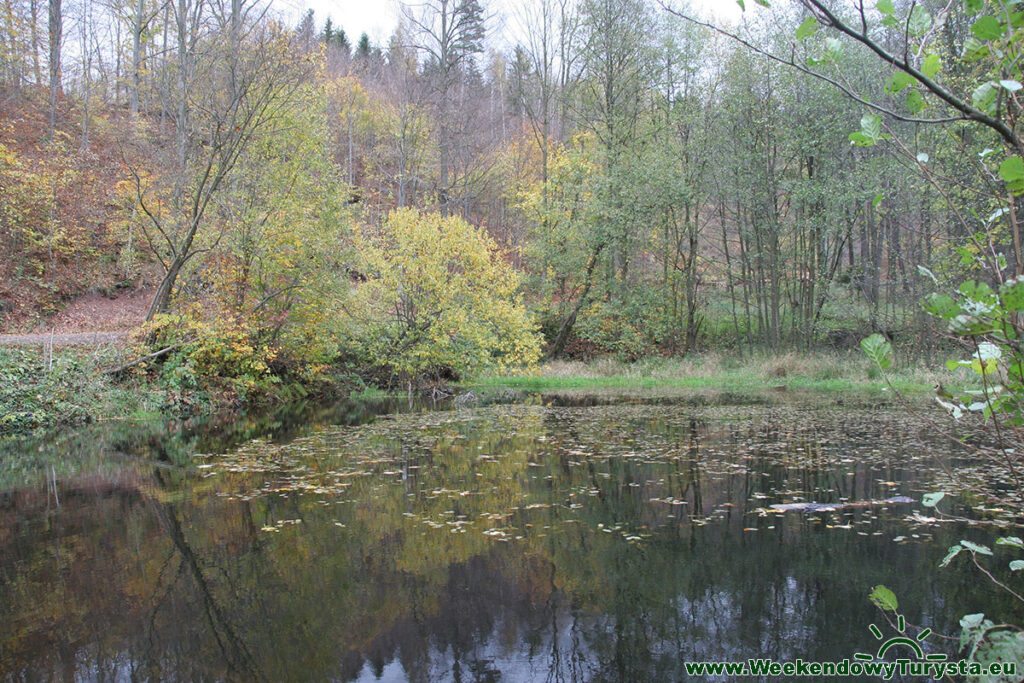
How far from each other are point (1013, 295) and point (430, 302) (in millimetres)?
18989

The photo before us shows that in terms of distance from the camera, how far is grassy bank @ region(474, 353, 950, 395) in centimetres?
1959

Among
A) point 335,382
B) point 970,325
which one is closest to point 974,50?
point 970,325

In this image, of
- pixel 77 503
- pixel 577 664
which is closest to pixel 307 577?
pixel 577 664

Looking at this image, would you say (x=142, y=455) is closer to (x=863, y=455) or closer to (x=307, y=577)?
(x=307, y=577)

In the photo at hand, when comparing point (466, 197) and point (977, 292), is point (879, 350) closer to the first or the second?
point (977, 292)

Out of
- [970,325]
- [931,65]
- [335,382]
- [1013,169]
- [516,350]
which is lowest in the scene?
[335,382]

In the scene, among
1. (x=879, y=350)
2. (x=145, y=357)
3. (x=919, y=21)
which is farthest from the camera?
(x=145, y=357)

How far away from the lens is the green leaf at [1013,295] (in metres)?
1.73

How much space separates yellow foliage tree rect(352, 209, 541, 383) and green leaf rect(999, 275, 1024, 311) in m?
18.4

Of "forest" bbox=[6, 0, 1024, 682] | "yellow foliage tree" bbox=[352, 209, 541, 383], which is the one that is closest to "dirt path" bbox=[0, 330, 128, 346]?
"forest" bbox=[6, 0, 1024, 682]

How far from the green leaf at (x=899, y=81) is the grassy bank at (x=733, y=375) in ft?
59.1

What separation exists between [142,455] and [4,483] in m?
2.00

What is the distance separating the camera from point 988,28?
177cm

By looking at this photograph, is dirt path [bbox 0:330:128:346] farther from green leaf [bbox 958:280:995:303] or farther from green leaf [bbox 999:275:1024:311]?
green leaf [bbox 999:275:1024:311]
